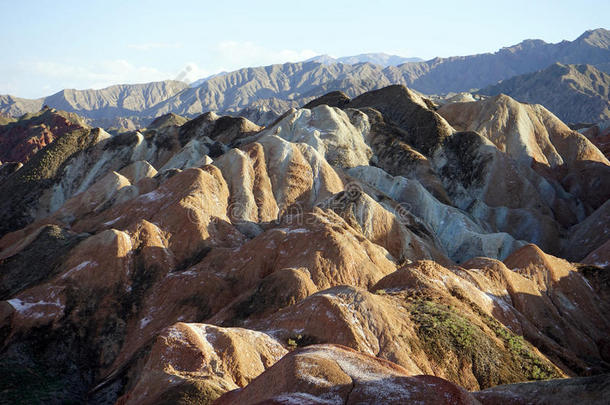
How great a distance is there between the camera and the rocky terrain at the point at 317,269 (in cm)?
1844

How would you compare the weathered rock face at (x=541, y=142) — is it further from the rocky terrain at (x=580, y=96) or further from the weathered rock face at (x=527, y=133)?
the rocky terrain at (x=580, y=96)

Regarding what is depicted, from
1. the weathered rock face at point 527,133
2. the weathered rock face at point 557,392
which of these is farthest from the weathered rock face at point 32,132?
the weathered rock face at point 557,392

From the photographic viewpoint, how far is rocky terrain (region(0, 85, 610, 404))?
18.4 m

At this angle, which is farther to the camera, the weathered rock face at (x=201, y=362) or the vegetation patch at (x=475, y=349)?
the vegetation patch at (x=475, y=349)

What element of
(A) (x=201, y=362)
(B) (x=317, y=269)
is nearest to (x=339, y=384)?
(A) (x=201, y=362)

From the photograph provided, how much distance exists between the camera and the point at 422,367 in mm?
19922

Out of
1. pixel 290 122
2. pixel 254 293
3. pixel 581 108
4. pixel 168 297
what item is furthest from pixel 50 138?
pixel 581 108

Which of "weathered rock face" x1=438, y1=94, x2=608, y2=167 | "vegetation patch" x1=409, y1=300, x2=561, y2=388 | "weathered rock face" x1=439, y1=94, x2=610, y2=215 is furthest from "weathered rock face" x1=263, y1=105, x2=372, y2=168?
"vegetation patch" x1=409, y1=300, x2=561, y2=388

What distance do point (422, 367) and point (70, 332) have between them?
24160 millimetres

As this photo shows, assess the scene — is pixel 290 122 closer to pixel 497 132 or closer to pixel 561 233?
pixel 497 132

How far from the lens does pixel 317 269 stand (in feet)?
106

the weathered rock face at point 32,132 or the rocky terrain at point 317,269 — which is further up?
the weathered rock face at point 32,132

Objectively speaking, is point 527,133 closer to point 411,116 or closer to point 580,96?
point 411,116

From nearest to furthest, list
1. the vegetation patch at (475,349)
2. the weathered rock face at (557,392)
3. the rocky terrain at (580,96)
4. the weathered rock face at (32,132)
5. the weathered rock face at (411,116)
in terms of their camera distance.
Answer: the weathered rock face at (557,392) < the vegetation patch at (475,349) < the weathered rock face at (411,116) < the weathered rock face at (32,132) < the rocky terrain at (580,96)
